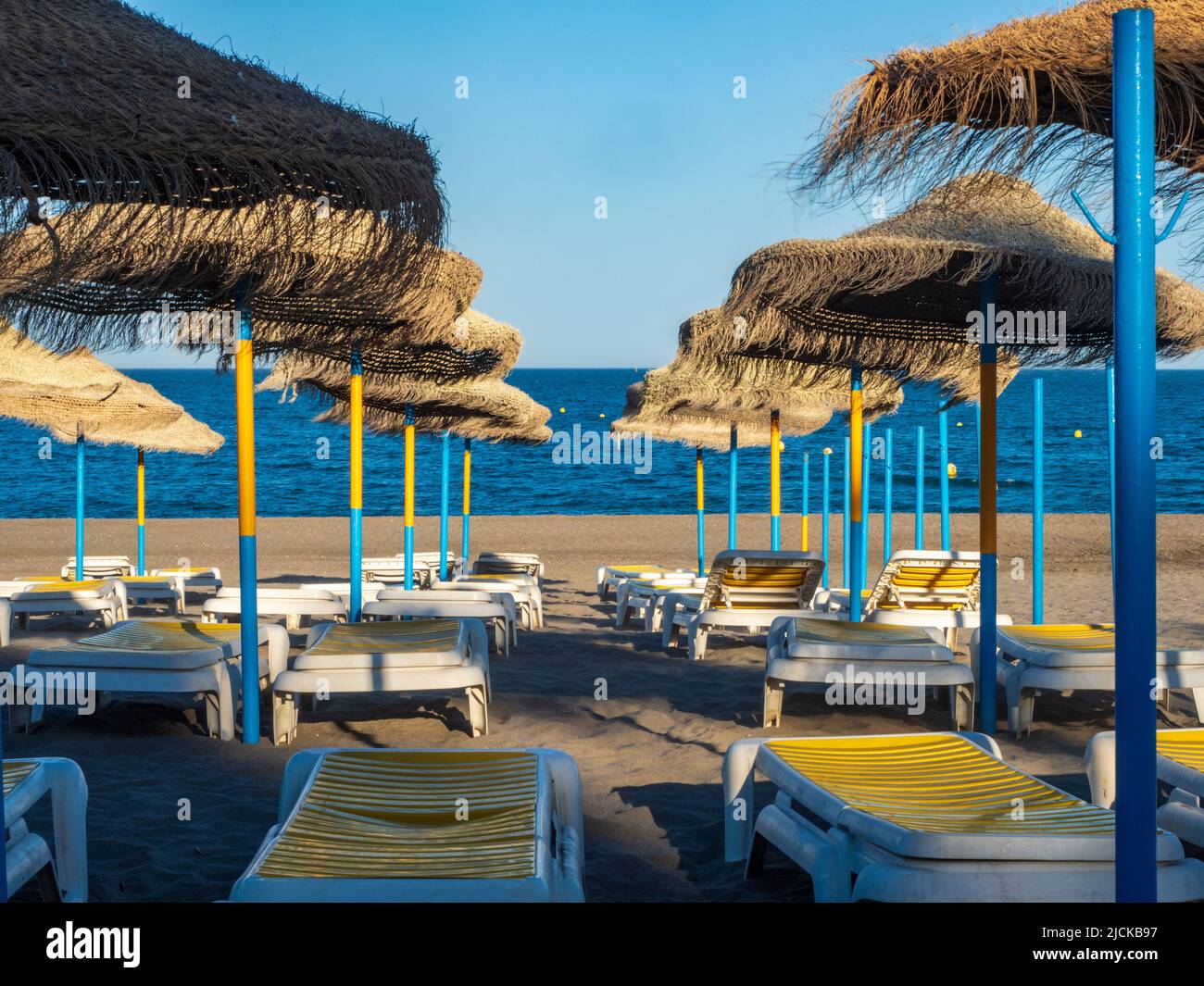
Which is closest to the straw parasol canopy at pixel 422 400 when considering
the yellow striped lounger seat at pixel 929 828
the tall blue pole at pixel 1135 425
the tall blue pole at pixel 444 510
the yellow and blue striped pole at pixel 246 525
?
the tall blue pole at pixel 444 510

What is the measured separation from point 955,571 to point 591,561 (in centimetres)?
867

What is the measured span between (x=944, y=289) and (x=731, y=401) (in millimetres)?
4538

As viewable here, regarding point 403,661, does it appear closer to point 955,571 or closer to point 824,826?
point 824,826

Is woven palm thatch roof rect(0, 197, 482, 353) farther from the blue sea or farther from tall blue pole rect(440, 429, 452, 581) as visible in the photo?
the blue sea

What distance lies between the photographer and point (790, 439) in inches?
2062

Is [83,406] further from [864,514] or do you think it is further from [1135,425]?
[1135,425]

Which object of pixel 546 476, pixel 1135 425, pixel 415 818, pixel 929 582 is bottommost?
pixel 415 818

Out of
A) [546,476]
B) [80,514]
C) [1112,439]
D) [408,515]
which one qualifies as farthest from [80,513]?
[546,476]

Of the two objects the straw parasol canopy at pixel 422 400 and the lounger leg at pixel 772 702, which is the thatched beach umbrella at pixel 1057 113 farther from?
the straw parasol canopy at pixel 422 400

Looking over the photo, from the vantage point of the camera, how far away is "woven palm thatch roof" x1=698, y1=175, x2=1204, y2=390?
4.75 meters

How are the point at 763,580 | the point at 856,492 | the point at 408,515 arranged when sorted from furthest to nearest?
the point at 408,515, the point at 763,580, the point at 856,492

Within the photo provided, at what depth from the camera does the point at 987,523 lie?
196 inches

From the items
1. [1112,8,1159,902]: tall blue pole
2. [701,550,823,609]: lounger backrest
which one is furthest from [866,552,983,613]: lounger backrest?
[1112,8,1159,902]: tall blue pole
